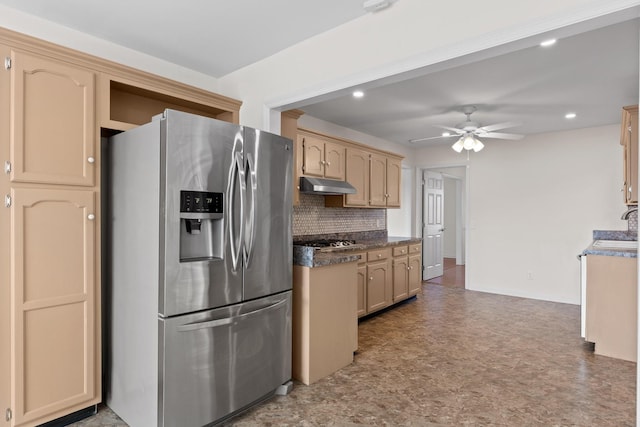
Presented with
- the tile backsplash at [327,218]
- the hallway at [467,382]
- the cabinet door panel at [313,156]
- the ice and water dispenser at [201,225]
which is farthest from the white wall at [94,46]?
the hallway at [467,382]

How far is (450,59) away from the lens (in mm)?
2037

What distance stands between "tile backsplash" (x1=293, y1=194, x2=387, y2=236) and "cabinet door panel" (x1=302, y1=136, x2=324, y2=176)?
1.46 ft

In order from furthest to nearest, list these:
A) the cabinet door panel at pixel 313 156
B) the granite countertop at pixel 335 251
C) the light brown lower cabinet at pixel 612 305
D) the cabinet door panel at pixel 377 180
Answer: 1. the cabinet door panel at pixel 377 180
2. the cabinet door panel at pixel 313 156
3. the light brown lower cabinet at pixel 612 305
4. the granite countertop at pixel 335 251

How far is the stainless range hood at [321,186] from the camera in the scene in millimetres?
3842

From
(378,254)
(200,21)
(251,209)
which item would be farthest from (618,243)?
(200,21)

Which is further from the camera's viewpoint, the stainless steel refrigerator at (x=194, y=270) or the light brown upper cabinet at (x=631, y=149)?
the light brown upper cabinet at (x=631, y=149)

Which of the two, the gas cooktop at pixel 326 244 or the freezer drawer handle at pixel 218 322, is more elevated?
the gas cooktop at pixel 326 244

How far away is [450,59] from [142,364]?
2.50m

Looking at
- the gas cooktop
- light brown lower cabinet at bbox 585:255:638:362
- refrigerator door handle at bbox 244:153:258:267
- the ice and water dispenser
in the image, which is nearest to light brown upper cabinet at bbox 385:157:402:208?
the gas cooktop

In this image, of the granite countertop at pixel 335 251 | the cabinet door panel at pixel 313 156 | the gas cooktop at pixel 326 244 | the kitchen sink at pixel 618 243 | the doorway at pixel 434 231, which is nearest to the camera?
the granite countertop at pixel 335 251

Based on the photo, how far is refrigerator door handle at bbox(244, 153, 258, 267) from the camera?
2275 mm

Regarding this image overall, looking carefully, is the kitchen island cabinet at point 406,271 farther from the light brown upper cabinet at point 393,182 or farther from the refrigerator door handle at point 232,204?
the refrigerator door handle at point 232,204

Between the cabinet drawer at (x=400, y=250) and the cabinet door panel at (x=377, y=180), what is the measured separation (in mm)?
707

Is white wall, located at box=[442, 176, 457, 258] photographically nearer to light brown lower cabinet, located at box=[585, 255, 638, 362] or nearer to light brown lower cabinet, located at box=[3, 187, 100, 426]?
light brown lower cabinet, located at box=[585, 255, 638, 362]
